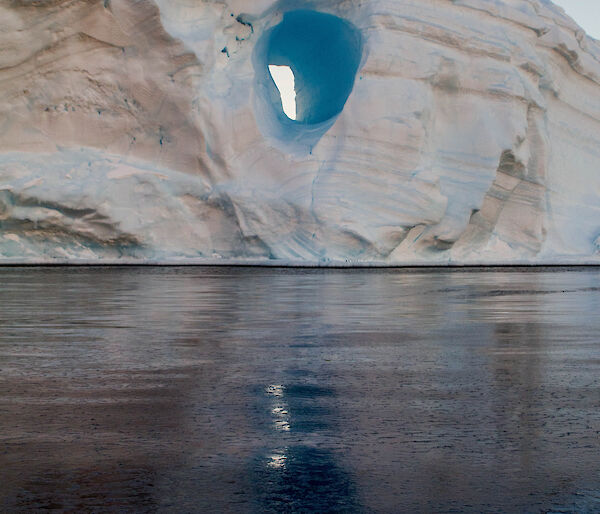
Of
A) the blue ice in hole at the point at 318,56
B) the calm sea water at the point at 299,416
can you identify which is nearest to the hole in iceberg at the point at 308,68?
the blue ice in hole at the point at 318,56

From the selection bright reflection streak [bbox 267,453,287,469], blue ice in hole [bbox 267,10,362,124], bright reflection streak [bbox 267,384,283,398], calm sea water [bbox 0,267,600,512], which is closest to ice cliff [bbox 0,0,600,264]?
blue ice in hole [bbox 267,10,362,124]

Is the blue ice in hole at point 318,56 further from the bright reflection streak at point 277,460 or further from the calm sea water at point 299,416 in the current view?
the bright reflection streak at point 277,460

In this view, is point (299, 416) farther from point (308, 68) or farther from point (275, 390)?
point (308, 68)

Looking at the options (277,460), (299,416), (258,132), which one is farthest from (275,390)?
(258,132)

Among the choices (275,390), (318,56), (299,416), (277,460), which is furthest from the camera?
(318,56)

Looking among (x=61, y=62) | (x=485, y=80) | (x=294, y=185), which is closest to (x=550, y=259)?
(x=485, y=80)
